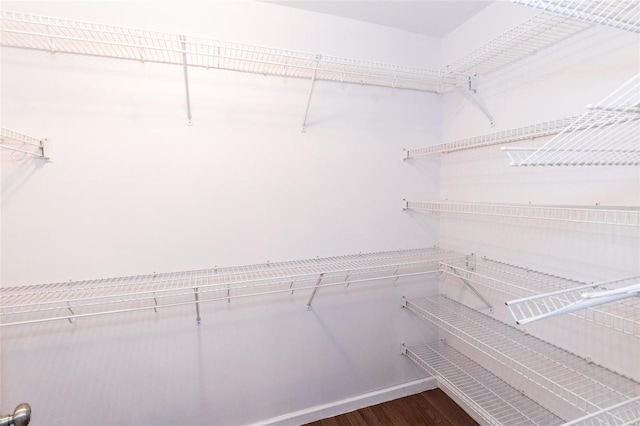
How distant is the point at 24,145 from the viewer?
4.17ft

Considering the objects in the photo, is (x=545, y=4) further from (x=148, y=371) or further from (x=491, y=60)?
(x=148, y=371)

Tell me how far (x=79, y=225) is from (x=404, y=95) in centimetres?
191

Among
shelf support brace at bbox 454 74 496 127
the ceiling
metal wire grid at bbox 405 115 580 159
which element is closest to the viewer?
metal wire grid at bbox 405 115 580 159

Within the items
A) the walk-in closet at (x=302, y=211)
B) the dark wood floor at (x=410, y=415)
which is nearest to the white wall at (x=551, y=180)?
the walk-in closet at (x=302, y=211)

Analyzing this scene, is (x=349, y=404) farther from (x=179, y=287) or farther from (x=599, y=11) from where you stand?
(x=599, y=11)

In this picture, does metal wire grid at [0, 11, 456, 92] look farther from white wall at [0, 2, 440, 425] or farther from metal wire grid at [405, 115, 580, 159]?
metal wire grid at [405, 115, 580, 159]

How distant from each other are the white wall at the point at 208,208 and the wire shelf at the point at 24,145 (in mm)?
47

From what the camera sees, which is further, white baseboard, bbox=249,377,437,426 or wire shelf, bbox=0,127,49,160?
white baseboard, bbox=249,377,437,426

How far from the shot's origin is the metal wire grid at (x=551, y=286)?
108 cm

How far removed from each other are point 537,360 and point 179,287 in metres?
1.63

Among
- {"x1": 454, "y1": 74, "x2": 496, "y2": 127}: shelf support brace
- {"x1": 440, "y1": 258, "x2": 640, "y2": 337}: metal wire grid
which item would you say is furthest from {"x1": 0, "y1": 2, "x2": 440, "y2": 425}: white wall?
{"x1": 440, "y1": 258, "x2": 640, "y2": 337}: metal wire grid

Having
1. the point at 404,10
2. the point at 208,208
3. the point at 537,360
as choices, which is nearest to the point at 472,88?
the point at 404,10

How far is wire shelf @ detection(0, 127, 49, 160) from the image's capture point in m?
1.19

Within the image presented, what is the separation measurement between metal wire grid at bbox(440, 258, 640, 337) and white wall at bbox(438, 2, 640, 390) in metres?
0.04
